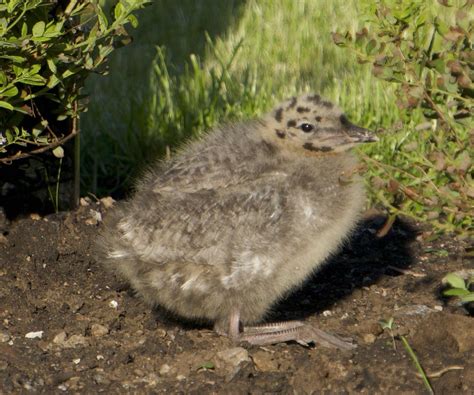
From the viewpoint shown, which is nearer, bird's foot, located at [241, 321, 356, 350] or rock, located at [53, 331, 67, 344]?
bird's foot, located at [241, 321, 356, 350]

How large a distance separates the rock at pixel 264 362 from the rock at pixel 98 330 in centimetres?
78

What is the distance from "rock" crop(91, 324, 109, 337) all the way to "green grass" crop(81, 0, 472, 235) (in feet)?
4.96

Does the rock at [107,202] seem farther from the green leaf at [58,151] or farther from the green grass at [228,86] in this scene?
the green leaf at [58,151]

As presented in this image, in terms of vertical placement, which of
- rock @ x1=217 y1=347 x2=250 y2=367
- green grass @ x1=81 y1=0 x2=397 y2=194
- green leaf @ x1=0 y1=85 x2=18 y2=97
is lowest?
green grass @ x1=81 y1=0 x2=397 y2=194

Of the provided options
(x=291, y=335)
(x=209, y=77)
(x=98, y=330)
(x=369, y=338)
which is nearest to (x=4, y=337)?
(x=98, y=330)

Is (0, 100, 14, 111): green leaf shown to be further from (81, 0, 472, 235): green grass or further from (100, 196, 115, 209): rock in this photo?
(81, 0, 472, 235): green grass

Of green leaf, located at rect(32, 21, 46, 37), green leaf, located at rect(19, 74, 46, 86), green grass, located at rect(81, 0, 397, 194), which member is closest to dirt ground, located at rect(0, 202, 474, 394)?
green grass, located at rect(81, 0, 397, 194)

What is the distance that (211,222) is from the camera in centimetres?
488

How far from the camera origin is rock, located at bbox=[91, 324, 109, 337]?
5.14m

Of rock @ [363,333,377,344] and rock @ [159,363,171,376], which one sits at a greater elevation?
rock @ [363,333,377,344]

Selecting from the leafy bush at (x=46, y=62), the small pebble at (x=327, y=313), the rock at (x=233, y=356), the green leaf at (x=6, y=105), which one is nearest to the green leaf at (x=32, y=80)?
the leafy bush at (x=46, y=62)

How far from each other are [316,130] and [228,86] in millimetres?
2536

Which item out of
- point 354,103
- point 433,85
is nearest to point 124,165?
point 354,103

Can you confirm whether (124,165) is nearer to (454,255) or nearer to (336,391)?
(454,255)
